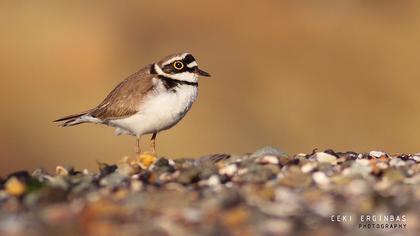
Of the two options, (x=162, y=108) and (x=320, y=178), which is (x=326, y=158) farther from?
(x=162, y=108)

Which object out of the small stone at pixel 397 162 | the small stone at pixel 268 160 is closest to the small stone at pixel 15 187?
the small stone at pixel 268 160

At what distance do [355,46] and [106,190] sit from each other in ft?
89.1

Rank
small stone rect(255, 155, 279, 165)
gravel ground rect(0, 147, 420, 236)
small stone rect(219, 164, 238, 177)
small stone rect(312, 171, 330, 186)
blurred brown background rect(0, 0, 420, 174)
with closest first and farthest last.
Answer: gravel ground rect(0, 147, 420, 236)
small stone rect(312, 171, 330, 186)
small stone rect(219, 164, 238, 177)
small stone rect(255, 155, 279, 165)
blurred brown background rect(0, 0, 420, 174)

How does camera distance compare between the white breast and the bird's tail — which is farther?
the bird's tail

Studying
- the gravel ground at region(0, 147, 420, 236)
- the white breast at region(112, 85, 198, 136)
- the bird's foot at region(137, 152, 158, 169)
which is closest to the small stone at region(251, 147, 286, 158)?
the gravel ground at region(0, 147, 420, 236)

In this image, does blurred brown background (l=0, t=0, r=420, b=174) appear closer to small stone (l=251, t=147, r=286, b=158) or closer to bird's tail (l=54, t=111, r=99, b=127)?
bird's tail (l=54, t=111, r=99, b=127)

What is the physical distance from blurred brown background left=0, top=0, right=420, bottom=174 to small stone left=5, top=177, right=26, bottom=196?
2036 cm

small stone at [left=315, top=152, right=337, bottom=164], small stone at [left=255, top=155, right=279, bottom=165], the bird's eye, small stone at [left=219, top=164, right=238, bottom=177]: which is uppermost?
the bird's eye

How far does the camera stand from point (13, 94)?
34094mm

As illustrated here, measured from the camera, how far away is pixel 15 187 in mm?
8805

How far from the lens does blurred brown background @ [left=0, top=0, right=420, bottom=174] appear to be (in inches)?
1215

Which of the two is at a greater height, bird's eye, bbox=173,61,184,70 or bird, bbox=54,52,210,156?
bird's eye, bbox=173,61,184,70

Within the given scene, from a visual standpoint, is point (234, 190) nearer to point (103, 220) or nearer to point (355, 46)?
point (103, 220)

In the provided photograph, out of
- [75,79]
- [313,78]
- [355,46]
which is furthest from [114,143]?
[355,46]
